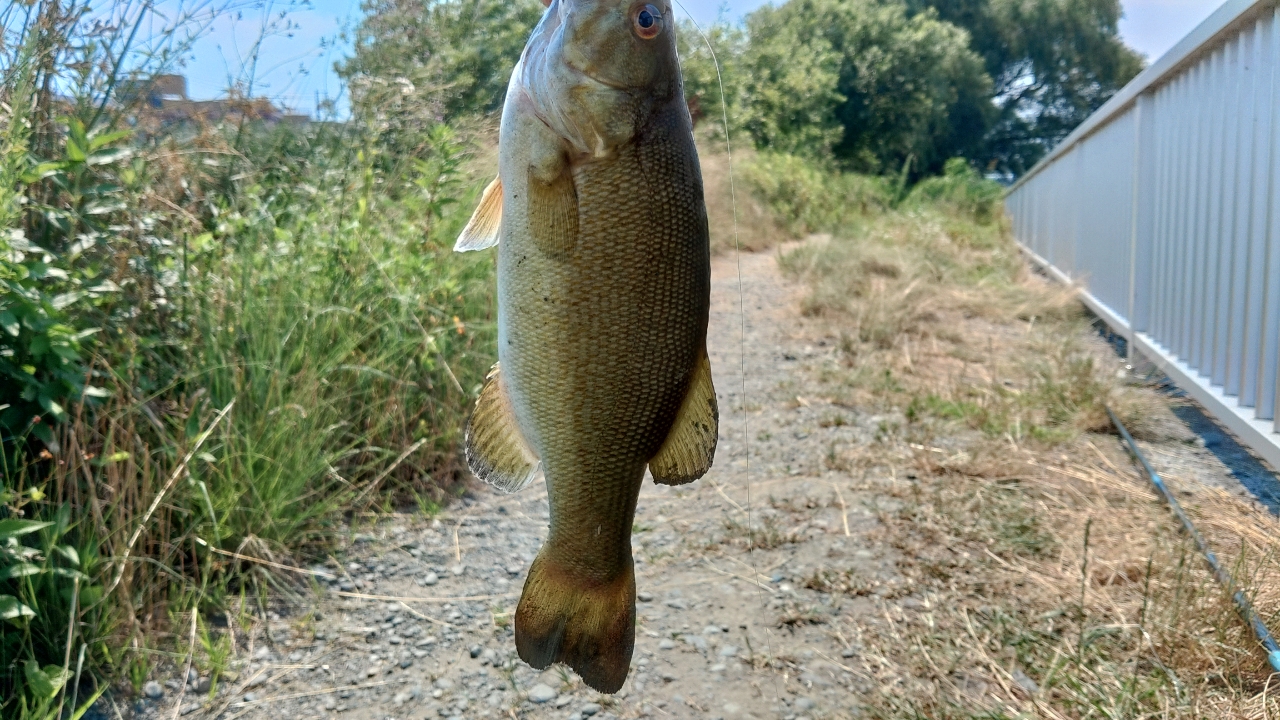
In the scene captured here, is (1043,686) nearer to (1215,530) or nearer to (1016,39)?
(1215,530)

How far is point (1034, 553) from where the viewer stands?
143 inches

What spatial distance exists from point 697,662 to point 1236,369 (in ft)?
10.6

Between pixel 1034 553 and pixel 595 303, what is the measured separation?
9.65ft

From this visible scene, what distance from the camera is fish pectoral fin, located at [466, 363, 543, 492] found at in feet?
4.71

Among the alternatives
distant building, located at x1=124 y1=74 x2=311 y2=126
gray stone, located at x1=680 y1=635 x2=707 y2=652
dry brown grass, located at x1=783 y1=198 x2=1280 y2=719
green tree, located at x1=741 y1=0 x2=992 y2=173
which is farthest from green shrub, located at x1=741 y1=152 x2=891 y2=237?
gray stone, located at x1=680 y1=635 x2=707 y2=652

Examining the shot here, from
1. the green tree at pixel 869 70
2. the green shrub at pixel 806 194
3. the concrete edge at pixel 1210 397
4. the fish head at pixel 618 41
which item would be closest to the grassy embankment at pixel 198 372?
the fish head at pixel 618 41

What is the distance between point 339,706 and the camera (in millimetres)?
2877

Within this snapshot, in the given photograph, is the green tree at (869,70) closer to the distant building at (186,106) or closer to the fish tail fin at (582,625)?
the distant building at (186,106)

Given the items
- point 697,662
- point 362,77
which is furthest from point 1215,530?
point 362,77

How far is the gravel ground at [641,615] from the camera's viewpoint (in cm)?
288

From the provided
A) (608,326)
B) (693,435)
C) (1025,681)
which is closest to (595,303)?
(608,326)

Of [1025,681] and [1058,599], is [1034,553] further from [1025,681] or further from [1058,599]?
[1025,681]

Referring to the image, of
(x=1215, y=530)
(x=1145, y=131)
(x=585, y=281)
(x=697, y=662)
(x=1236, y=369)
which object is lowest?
(x=697, y=662)

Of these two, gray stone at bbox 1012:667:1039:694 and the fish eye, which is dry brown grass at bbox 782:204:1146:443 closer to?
gray stone at bbox 1012:667:1039:694
